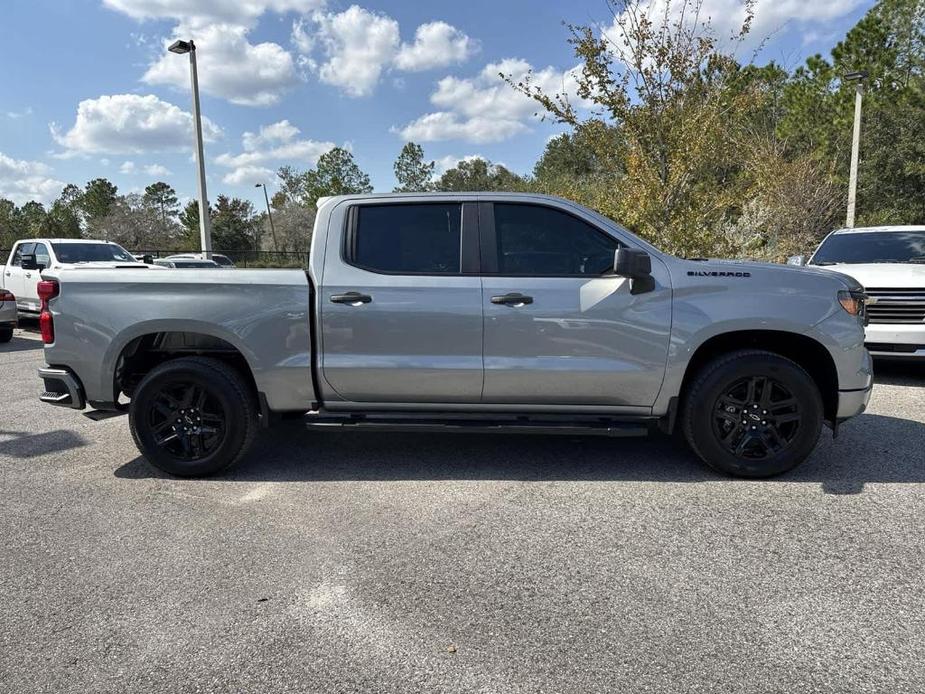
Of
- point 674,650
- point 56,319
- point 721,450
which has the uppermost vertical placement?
point 56,319

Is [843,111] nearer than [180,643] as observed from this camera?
No

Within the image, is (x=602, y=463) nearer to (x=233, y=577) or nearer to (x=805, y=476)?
(x=805, y=476)

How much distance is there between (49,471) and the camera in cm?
446

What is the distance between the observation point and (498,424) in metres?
4.11

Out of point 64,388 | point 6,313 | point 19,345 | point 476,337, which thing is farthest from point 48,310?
point 19,345

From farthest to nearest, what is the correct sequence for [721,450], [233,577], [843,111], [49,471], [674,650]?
[843,111] → [49,471] → [721,450] → [233,577] → [674,650]

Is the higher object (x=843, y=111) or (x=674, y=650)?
(x=843, y=111)

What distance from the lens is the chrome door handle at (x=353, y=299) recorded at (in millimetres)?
4066

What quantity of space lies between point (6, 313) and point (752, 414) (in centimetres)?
1193

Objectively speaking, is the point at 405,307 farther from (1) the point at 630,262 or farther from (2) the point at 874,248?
(2) the point at 874,248

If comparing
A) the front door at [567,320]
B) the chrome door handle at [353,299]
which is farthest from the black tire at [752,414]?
the chrome door handle at [353,299]

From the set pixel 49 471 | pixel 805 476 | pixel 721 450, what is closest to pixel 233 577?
pixel 49 471

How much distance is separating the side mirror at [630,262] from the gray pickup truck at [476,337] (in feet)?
0.54

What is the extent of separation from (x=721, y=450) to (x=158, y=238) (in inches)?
2569
